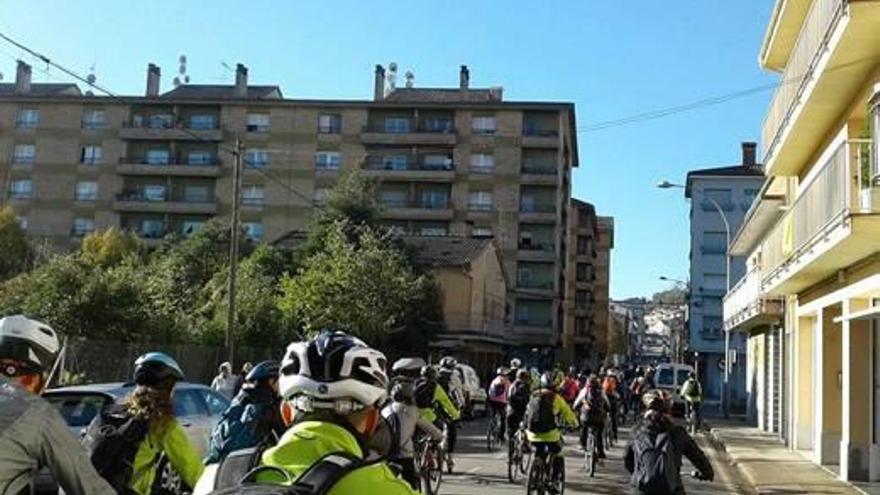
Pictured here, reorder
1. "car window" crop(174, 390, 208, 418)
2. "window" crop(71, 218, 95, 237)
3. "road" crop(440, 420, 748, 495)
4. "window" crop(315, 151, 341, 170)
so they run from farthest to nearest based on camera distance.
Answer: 1. "window" crop(71, 218, 95, 237)
2. "window" crop(315, 151, 341, 170)
3. "road" crop(440, 420, 748, 495)
4. "car window" crop(174, 390, 208, 418)

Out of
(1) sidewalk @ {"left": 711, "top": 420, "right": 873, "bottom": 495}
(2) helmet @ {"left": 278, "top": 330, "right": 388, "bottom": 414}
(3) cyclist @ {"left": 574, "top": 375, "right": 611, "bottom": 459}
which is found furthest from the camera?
(3) cyclist @ {"left": 574, "top": 375, "right": 611, "bottom": 459}

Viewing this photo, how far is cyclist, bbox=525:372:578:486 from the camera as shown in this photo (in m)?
12.9

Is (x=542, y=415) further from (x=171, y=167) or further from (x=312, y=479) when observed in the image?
A: (x=171, y=167)

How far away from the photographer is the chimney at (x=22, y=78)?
8344 centimetres

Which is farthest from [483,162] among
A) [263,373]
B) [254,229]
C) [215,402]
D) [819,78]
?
[263,373]

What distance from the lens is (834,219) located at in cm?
1520

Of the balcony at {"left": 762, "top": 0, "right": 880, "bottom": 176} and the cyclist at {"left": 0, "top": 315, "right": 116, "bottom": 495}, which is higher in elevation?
the balcony at {"left": 762, "top": 0, "right": 880, "bottom": 176}

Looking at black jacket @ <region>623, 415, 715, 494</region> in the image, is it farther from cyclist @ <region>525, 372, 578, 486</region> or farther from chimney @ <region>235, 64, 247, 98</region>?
chimney @ <region>235, 64, 247, 98</region>

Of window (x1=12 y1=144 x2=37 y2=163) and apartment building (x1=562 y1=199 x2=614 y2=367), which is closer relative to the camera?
window (x1=12 y1=144 x2=37 y2=163)

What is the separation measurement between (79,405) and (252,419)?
646 centimetres

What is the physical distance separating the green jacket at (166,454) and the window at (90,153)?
7833 centimetres

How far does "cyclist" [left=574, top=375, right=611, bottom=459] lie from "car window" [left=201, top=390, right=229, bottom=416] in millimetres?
7052

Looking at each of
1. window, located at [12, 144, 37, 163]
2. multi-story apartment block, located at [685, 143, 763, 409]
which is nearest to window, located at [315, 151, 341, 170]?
window, located at [12, 144, 37, 163]

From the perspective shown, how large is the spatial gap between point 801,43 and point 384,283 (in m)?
21.8
